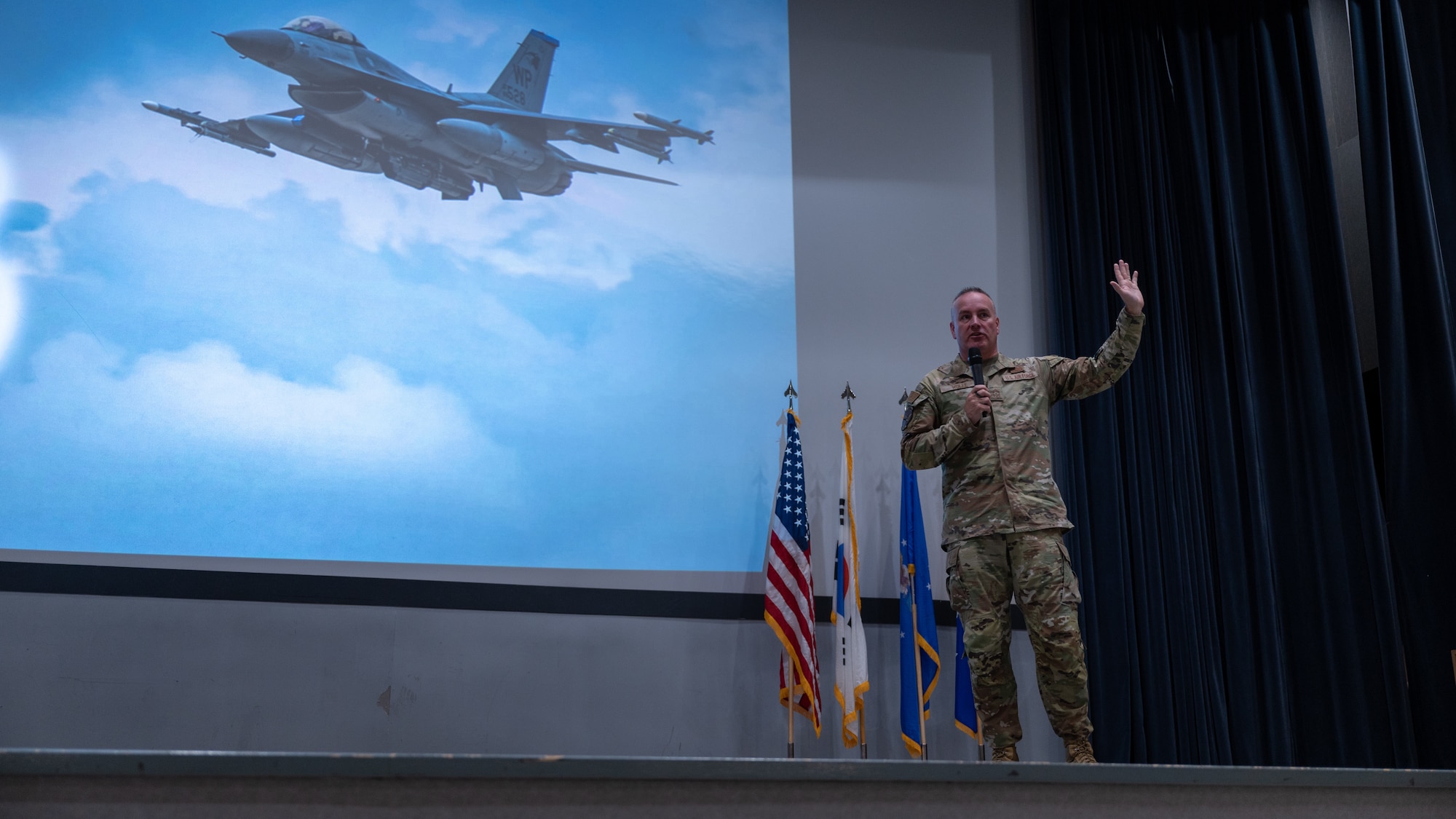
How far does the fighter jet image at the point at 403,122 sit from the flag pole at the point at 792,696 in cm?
190

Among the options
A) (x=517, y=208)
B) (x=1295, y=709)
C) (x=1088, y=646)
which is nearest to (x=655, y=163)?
(x=517, y=208)

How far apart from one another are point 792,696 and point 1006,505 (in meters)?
1.10

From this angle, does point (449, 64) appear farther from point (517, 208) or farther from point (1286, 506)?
point (1286, 506)

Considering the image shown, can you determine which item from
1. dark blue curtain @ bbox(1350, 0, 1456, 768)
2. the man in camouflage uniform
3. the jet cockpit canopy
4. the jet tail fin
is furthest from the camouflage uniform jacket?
the jet cockpit canopy

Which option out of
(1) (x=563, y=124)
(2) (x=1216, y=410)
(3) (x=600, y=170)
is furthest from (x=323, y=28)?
(2) (x=1216, y=410)

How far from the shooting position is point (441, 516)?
3.36 metres

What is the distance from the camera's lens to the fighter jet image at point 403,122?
354cm

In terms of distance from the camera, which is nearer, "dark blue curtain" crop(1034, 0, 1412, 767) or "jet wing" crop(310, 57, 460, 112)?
"dark blue curtain" crop(1034, 0, 1412, 767)

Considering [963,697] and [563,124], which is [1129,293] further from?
[563,124]

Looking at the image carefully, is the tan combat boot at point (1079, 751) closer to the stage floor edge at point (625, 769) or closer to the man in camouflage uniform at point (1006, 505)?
the man in camouflage uniform at point (1006, 505)

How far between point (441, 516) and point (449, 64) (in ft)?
5.38

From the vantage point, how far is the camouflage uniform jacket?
277 centimetres

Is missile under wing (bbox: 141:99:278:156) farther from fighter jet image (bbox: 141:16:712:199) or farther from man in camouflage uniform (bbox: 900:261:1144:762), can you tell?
man in camouflage uniform (bbox: 900:261:1144:762)

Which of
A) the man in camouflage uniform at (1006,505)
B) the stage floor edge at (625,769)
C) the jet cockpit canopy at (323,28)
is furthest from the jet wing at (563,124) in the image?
the stage floor edge at (625,769)
